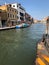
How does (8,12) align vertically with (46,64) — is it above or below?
above

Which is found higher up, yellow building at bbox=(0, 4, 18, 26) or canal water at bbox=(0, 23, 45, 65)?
yellow building at bbox=(0, 4, 18, 26)

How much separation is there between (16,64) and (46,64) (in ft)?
10.3

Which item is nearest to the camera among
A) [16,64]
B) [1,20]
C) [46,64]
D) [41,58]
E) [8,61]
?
[46,64]

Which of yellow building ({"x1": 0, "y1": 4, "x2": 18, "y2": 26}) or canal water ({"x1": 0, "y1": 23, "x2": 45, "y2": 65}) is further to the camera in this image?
yellow building ({"x1": 0, "y1": 4, "x2": 18, "y2": 26})

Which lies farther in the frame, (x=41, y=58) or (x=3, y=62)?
(x=3, y=62)

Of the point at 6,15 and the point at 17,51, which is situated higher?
the point at 6,15

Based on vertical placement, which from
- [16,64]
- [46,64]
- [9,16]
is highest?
[9,16]

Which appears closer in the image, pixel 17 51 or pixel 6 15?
pixel 17 51

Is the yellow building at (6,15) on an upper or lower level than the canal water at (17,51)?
upper

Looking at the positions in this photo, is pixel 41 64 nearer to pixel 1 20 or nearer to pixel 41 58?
pixel 41 58

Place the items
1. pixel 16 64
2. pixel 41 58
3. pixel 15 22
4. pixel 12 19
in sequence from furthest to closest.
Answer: pixel 15 22, pixel 12 19, pixel 16 64, pixel 41 58

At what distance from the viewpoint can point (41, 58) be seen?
852cm

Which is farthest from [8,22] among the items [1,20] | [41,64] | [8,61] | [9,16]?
[41,64]

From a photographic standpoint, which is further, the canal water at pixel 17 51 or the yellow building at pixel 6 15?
the yellow building at pixel 6 15
